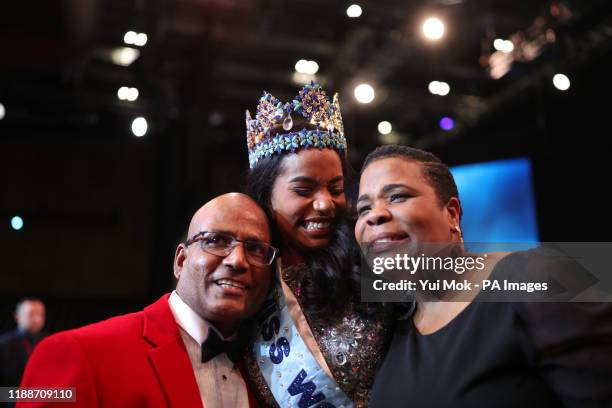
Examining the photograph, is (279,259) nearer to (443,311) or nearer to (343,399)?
(343,399)

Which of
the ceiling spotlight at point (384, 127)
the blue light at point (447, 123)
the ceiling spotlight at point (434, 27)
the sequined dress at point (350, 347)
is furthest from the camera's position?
the ceiling spotlight at point (384, 127)

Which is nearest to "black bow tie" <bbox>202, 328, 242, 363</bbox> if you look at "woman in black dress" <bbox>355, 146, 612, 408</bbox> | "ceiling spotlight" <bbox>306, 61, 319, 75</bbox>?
"woman in black dress" <bbox>355, 146, 612, 408</bbox>

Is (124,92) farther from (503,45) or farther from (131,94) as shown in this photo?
(503,45)

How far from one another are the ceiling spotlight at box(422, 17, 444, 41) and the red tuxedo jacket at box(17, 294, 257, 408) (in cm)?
368

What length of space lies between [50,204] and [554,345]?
6.50m

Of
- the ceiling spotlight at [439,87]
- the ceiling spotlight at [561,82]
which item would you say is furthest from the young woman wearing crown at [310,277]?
the ceiling spotlight at [439,87]

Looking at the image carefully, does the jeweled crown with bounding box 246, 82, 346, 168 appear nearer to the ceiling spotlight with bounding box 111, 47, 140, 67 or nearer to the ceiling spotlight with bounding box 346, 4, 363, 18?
the ceiling spotlight with bounding box 111, 47, 140, 67

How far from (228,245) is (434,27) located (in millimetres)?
3434

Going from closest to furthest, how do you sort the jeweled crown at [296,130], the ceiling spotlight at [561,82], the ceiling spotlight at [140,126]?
the jeweled crown at [296,130]
the ceiling spotlight at [140,126]
the ceiling spotlight at [561,82]

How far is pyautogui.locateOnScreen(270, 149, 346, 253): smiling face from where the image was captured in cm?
214

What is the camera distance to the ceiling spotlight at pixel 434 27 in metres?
4.75

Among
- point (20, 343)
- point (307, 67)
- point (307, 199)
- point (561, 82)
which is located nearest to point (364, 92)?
point (307, 67)

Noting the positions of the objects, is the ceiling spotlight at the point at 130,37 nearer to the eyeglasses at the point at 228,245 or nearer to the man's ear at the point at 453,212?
the eyeglasses at the point at 228,245

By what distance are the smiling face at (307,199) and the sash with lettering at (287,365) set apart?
0.68ft
